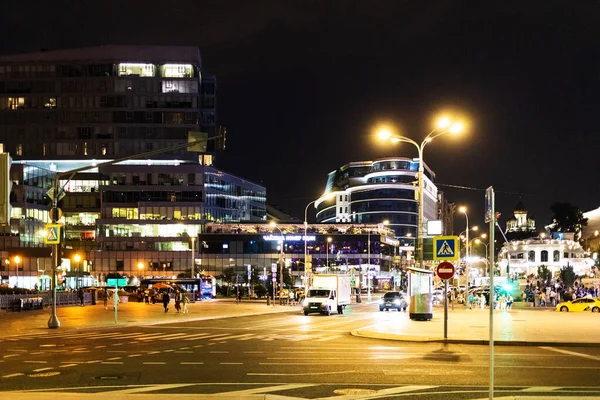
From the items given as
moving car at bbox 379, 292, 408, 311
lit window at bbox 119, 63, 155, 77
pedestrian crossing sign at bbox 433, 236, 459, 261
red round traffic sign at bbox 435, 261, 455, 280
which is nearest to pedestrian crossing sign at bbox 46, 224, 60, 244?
pedestrian crossing sign at bbox 433, 236, 459, 261

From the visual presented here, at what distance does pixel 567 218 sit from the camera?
18250 cm

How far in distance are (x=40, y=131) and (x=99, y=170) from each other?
13556mm

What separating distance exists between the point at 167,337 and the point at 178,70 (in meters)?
112

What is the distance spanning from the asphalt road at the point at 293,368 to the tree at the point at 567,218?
555ft

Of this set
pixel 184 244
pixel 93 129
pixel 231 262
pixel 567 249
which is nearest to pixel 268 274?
pixel 231 262

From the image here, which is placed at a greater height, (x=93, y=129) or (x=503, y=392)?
(x=93, y=129)

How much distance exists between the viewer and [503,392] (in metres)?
13.8

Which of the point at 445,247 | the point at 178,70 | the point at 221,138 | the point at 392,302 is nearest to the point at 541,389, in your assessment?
the point at 445,247

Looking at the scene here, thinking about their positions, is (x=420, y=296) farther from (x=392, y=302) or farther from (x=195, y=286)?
(x=195, y=286)

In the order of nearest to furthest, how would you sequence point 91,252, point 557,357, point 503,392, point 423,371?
point 503,392 → point 423,371 → point 557,357 → point 91,252

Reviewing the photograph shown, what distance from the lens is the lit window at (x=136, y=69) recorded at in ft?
443

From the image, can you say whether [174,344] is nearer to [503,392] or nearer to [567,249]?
[503,392]

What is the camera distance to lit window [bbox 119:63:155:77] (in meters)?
135

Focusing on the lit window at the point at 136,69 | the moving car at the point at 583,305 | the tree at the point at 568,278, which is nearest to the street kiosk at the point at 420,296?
the moving car at the point at 583,305
